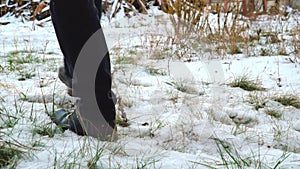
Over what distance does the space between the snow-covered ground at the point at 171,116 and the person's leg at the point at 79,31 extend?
0.17 metres

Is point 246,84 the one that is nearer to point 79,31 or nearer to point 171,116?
point 171,116

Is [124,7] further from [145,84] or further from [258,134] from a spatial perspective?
[258,134]

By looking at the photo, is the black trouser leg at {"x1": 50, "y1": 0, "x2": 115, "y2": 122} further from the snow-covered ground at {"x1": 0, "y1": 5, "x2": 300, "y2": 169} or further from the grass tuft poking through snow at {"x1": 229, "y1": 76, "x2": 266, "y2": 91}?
the grass tuft poking through snow at {"x1": 229, "y1": 76, "x2": 266, "y2": 91}

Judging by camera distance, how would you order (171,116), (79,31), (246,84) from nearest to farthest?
1. (79,31)
2. (171,116)
3. (246,84)

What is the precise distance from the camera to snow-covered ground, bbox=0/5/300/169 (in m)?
1.12

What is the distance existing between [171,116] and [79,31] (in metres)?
0.67

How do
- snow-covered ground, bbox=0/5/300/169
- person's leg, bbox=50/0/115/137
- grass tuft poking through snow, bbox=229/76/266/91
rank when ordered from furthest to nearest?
grass tuft poking through snow, bbox=229/76/266/91 < person's leg, bbox=50/0/115/137 < snow-covered ground, bbox=0/5/300/169

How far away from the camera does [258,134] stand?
56.7 inches

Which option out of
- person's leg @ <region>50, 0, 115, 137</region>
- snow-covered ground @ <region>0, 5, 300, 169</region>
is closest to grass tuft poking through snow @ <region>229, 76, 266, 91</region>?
snow-covered ground @ <region>0, 5, 300, 169</region>

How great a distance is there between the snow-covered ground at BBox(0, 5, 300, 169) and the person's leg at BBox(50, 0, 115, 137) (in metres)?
0.17

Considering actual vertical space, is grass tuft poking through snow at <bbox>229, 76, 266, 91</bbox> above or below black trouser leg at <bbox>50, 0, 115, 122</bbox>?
below

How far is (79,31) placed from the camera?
1.25 metres

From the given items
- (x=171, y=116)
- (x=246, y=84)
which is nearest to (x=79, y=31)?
(x=171, y=116)

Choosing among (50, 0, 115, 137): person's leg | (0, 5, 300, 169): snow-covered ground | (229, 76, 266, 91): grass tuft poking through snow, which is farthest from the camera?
(229, 76, 266, 91): grass tuft poking through snow
